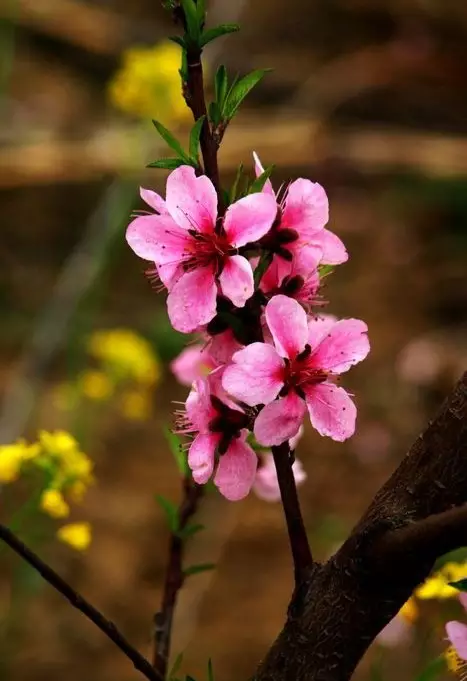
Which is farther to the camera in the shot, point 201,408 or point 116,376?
point 116,376

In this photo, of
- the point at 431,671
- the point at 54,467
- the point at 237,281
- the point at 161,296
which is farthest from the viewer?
the point at 161,296

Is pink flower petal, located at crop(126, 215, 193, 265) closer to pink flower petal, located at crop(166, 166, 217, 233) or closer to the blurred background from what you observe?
pink flower petal, located at crop(166, 166, 217, 233)

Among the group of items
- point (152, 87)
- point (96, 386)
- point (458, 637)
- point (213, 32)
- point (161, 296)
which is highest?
point (161, 296)

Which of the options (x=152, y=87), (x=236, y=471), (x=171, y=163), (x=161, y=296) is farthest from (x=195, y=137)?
(x=161, y=296)

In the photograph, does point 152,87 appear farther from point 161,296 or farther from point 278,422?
point 278,422

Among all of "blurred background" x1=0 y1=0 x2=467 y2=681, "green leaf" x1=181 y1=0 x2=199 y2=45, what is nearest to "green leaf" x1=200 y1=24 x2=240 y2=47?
"green leaf" x1=181 y1=0 x2=199 y2=45

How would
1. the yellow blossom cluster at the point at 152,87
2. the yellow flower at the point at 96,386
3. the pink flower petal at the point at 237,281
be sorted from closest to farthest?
the pink flower petal at the point at 237,281 < the yellow flower at the point at 96,386 < the yellow blossom cluster at the point at 152,87

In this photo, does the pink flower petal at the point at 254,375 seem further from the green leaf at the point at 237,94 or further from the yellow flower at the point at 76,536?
the yellow flower at the point at 76,536

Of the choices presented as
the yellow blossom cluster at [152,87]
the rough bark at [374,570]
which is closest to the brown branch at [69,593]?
the rough bark at [374,570]
